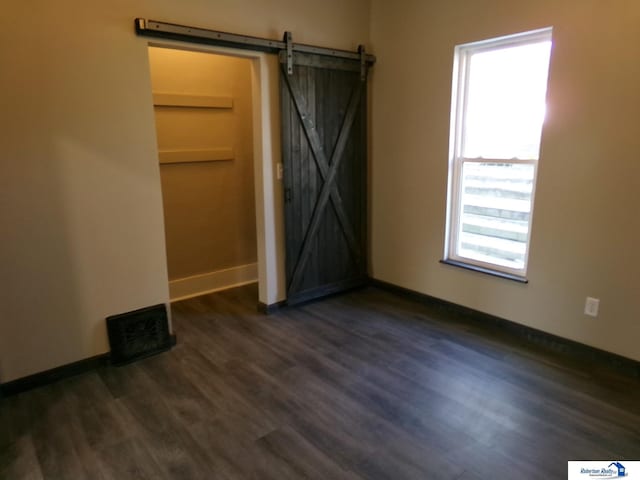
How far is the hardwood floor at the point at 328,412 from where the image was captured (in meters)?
2.08

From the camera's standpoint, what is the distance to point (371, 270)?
4.49 meters

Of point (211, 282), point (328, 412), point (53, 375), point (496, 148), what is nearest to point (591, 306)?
point (496, 148)

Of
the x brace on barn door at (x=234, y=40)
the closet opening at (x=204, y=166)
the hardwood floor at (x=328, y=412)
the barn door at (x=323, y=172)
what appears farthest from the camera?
the closet opening at (x=204, y=166)

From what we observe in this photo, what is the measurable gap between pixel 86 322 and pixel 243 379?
1097mm

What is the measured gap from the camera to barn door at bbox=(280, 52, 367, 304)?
143 inches

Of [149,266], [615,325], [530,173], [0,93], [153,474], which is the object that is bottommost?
[153,474]

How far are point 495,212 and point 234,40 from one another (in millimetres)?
2333

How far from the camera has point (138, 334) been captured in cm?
305

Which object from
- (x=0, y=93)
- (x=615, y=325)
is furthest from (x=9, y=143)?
(x=615, y=325)

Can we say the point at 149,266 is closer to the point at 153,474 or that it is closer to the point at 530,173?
the point at 153,474

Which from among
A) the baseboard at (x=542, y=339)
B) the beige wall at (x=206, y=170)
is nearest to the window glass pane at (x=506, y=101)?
the baseboard at (x=542, y=339)

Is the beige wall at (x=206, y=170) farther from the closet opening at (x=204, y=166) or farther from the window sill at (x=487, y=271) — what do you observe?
the window sill at (x=487, y=271)

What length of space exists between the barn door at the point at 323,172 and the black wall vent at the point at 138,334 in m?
1.13

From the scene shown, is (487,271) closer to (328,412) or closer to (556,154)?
(556,154)
